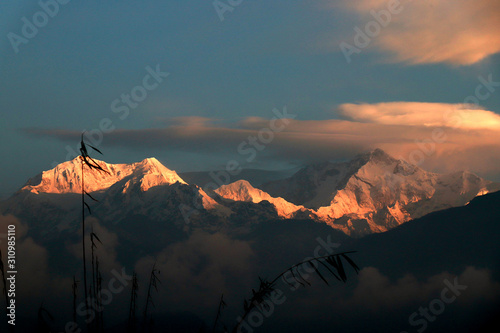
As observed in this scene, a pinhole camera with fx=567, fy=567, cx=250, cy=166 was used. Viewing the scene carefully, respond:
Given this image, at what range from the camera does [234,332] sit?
1836 centimetres

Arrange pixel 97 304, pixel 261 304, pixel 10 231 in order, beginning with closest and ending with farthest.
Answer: pixel 261 304 < pixel 97 304 < pixel 10 231

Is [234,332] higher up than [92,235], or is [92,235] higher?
[92,235]

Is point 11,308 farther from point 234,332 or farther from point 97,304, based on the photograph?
point 234,332

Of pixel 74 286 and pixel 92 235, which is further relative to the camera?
pixel 74 286

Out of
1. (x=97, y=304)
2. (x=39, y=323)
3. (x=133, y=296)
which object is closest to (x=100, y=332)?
(x=97, y=304)

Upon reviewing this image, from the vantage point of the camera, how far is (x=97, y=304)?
→ 84.1 feet

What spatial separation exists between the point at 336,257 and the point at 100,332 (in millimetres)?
11808

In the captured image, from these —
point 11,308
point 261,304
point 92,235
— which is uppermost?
point 92,235

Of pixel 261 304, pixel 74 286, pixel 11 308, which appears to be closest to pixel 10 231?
pixel 11 308

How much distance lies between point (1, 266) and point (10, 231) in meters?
49.5

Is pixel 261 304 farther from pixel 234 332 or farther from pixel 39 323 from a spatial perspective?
pixel 39 323

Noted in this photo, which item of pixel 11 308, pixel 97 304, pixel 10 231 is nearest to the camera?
pixel 97 304

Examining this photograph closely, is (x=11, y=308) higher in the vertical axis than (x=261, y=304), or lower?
lower

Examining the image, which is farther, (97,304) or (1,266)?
(97,304)
